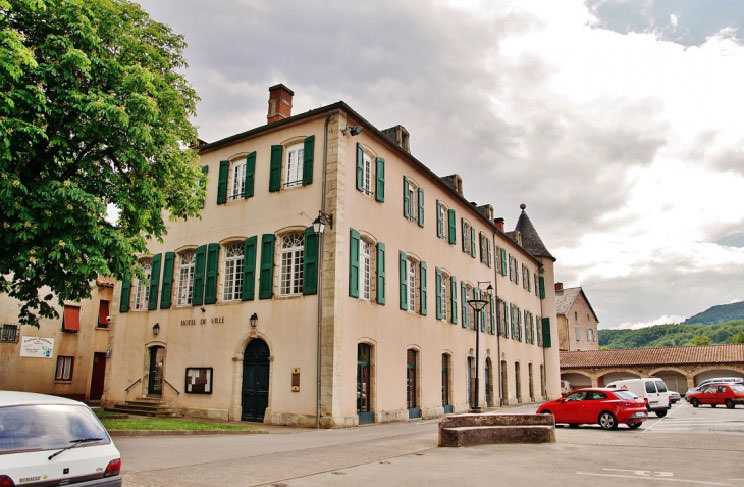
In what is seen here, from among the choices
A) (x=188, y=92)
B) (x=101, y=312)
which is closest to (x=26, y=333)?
(x=101, y=312)

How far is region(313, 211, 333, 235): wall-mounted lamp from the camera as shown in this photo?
1725 cm

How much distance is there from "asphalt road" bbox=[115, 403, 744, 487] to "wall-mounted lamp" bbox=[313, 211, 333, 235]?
5.90 m

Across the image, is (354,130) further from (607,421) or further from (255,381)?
(607,421)

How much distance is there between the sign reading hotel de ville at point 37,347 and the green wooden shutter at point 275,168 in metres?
15.5

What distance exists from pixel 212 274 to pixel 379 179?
684 cm

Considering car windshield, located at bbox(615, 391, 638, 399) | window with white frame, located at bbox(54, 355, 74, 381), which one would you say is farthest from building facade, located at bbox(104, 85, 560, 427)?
window with white frame, located at bbox(54, 355, 74, 381)

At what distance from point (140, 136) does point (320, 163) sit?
307 inches

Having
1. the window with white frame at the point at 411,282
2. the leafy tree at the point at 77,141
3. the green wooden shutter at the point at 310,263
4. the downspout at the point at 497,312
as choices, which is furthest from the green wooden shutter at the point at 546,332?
the leafy tree at the point at 77,141

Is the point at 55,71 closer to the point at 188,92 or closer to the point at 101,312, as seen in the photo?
the point at 188,92

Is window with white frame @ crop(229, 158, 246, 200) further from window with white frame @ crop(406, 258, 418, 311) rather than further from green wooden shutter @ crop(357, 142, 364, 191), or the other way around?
window with white frame @ crop(406, 258, 418, 311)

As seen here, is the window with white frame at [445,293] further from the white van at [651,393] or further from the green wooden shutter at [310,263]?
the green wooden shutter at [310,263]

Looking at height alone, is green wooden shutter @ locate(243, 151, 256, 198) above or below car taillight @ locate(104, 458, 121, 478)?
above

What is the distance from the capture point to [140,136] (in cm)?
1133

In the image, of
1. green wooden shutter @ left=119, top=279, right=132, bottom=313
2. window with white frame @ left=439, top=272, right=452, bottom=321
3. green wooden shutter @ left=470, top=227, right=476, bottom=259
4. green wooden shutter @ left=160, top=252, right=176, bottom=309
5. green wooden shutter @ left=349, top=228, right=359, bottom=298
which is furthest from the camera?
green wooden shutter @ left=470, top=227, right=476, bottom=259
